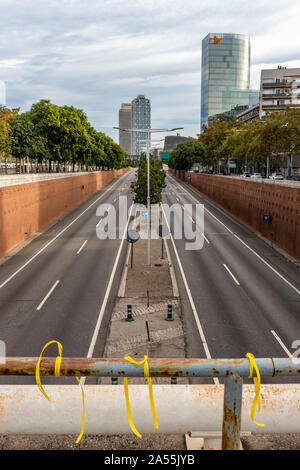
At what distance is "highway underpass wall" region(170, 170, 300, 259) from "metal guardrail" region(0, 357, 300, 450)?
3561cm

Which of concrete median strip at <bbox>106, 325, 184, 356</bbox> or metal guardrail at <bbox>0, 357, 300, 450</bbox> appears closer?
metal guardrail at <bbox>0, 357, 300, 450</bbox>

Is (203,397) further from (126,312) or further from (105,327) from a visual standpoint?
(126,312)

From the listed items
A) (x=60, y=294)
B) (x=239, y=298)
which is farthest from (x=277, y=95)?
(x=60, y=294)

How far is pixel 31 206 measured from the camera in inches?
1825

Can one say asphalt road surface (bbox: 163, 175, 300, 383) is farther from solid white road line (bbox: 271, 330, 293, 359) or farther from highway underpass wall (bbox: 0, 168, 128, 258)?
highway underpass wall (bbox: 0, 168, 128, 258)

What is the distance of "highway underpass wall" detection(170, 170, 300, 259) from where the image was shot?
37.8 meters

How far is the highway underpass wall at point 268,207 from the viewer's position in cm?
3775

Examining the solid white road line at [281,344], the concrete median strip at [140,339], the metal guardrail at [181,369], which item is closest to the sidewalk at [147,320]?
the concrete median strip at [140,339]

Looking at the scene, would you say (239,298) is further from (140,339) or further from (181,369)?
(181,369)

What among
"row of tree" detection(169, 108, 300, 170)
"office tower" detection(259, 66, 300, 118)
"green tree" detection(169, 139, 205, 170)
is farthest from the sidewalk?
"office tower" detection(259, 66, 300, 118)

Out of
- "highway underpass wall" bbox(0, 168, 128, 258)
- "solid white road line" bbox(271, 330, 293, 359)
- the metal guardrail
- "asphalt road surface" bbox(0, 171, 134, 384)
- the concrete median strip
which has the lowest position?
"solid white road line" bbox(271, 330, 293, 359)

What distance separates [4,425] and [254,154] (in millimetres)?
72214

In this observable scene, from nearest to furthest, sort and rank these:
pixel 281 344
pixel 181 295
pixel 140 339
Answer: pixel 281 344
pixel 140 339
pixel 181 295

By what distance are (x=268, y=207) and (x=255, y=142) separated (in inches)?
978
